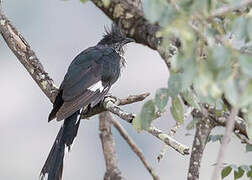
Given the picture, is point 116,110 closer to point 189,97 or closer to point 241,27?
point 189,97

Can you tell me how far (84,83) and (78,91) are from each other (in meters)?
0.10

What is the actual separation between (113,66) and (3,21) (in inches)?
33.5

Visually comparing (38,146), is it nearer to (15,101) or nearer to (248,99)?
(15,101)

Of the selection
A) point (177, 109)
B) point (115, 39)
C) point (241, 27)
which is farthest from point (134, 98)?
point (241, 27)

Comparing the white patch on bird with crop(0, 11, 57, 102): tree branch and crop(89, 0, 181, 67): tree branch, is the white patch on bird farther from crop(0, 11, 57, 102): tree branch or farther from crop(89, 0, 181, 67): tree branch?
crop(89, 0, 181, 67): tree branch

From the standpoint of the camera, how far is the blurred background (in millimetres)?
15586

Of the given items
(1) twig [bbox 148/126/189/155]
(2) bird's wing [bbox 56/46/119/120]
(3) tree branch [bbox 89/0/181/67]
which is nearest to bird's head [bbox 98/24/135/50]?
(2) bird's wing [bbox 56/46/119/120]

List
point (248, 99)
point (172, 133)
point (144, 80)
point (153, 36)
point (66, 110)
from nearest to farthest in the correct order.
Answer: point (248, 99) < point (153, 36) < point (172, 133) < point (66, 110) < point (144, 80)

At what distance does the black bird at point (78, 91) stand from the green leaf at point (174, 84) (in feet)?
5.83

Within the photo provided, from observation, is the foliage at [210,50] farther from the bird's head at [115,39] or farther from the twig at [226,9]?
the bird's head at [115,39]

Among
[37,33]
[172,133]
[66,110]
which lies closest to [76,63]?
[66,110]

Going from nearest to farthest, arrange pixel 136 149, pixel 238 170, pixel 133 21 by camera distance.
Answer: pixel 133 21, pixel 238 170, pixel 136 149

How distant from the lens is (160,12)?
1724 mm

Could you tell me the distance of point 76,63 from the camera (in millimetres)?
4457
